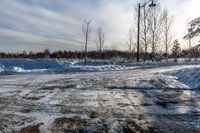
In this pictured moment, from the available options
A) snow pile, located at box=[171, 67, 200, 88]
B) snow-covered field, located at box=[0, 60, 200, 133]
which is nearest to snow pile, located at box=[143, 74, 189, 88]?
snow-covered field, located at box=[0, 60, 200, 133]

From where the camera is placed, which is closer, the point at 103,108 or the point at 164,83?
the point at 103,108

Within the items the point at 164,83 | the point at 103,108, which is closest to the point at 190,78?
the point at 164,83

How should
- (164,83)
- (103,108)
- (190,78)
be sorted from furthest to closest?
(190,78) < (164,83) < (103,108)

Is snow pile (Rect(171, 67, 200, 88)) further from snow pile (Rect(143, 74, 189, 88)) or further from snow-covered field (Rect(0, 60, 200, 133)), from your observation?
snow pile (Rect(143, 74, 189, 88))

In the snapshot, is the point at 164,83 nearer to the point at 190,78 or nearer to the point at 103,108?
the point at 190,78

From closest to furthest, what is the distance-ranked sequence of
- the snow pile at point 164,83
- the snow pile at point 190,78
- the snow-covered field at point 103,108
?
the snow-covered field at point 103,108
the snow pile at point 164,83
the snow pile at point 190,78

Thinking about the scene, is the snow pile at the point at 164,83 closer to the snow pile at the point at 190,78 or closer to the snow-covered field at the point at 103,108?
the snow-covered field at the point at 103,108

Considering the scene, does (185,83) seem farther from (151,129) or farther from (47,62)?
(47,62)

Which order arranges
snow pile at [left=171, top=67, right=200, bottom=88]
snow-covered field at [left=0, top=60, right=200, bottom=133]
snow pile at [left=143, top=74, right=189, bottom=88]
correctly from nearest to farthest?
snow-covered field at [left=0, top=60, right=200, bottom=133] < snow pile at [left=143, top=74, right=189, bottom=88] < snow pile at [left=171, top=67, right=200, bottom=88]

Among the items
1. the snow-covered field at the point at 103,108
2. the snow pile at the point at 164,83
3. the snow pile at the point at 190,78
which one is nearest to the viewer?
the snow-covered field at the point at 103,108

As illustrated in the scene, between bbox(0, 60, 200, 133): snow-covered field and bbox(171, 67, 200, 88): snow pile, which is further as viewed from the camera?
bbox(171, 67, 200, 88): snow pile

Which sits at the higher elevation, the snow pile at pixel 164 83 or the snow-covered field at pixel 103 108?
the snow pile at pixel 164 83

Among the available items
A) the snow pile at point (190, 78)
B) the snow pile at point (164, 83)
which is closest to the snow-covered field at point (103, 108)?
the snow pile at point (164, 83)

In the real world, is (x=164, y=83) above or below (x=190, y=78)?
below
